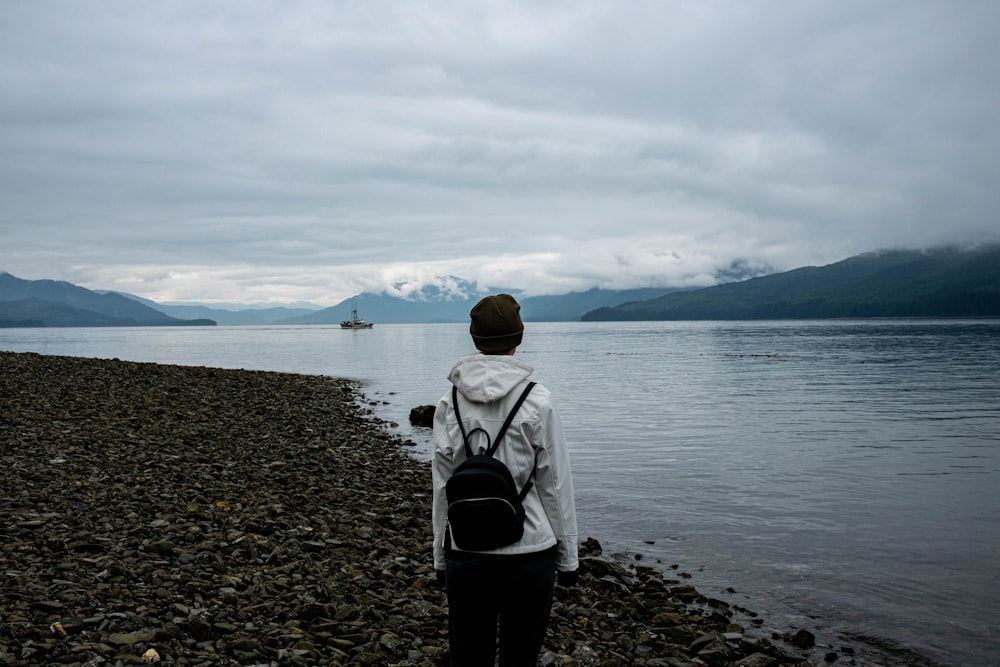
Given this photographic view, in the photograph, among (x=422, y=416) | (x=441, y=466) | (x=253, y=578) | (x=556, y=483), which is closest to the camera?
(x=556, y=483)

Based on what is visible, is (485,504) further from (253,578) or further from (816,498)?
(816,498)

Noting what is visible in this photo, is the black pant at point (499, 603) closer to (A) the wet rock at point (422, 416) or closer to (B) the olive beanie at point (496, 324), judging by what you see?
(B) the olive beanie at point (496, 324)

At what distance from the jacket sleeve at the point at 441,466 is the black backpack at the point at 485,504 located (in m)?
0.24

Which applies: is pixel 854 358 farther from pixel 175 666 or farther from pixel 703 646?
pixel 175 666

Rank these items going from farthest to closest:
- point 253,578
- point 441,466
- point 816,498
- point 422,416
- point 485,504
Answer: point 422,416 → point 816,498 → point 253,578 → point 441,466 → point 485,504

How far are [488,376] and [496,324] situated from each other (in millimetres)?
381

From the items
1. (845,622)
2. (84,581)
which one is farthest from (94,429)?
(845,622)

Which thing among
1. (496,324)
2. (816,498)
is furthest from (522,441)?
(816,498)

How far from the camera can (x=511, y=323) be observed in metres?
4.76

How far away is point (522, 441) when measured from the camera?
4.57 m

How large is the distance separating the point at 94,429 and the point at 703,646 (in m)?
17.1

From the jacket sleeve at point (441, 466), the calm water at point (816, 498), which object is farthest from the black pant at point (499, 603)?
the calm water at point (816, 498)

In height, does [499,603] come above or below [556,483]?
below

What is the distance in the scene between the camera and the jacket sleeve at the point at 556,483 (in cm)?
460
